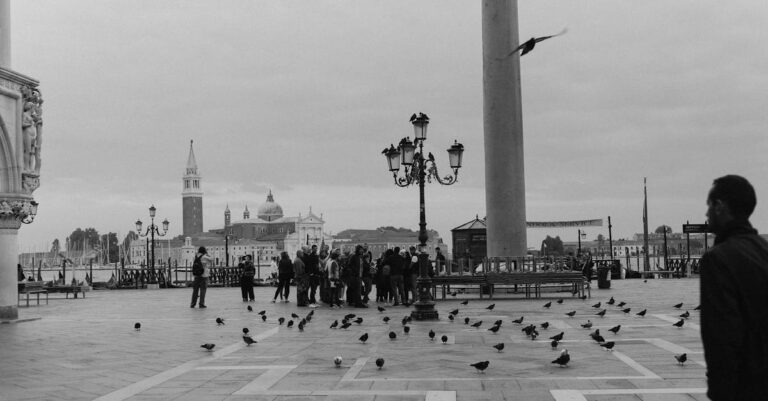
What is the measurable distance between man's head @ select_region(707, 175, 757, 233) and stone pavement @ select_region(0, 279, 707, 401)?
3907mm

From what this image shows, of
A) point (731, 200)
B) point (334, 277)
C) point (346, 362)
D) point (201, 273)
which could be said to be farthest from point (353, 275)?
point (731, 200)

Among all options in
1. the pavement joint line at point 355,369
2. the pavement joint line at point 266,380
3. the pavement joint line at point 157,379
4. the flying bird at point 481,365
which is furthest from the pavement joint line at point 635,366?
the pavement joint line at point 157,379

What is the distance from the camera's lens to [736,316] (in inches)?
137

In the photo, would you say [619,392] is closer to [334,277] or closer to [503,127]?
[334,277]

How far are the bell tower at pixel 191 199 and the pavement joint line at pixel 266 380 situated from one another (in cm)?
18388

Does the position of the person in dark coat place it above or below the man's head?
below

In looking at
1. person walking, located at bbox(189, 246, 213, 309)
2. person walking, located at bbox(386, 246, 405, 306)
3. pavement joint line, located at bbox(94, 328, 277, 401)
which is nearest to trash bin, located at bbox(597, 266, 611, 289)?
person walking, located at bbox(386, 246, 405, 306)

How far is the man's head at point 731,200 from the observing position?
3680 millimetres

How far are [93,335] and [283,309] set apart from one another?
7.45m

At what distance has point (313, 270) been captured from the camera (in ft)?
75.5

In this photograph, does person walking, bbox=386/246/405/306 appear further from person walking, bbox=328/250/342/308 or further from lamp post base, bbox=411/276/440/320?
lamp post base, bbox=411/276/440/320

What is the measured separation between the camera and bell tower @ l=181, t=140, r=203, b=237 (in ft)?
625

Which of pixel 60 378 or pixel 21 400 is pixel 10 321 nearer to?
pixel 60 378

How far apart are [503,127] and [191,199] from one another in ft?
572
